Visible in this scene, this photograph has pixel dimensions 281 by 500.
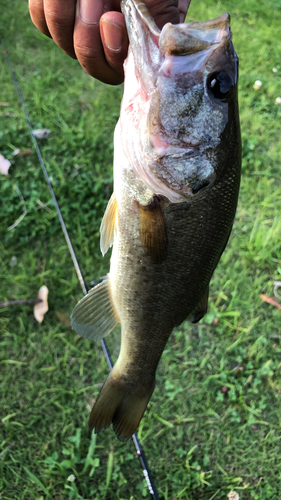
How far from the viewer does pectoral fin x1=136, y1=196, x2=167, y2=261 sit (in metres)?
1.24

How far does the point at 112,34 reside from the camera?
1.10 metres

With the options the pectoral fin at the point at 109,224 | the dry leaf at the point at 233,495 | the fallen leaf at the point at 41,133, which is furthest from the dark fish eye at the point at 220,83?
the fallen leaf at the point at 41,133

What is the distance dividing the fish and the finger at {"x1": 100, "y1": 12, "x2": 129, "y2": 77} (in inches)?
2.3

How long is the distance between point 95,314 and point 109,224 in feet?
1.46

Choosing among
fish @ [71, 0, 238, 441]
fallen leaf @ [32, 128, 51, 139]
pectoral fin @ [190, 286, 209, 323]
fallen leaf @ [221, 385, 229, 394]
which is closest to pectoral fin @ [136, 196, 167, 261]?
fish @ [71, 0, 238, 441]

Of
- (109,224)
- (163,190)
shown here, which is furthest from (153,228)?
(109,224)

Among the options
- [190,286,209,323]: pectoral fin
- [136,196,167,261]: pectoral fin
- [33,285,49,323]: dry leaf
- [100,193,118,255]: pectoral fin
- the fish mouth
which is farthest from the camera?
[33,285,49,323]: dry leaf

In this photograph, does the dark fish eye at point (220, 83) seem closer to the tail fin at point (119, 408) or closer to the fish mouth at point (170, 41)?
the fish mouth at point (170, 41)

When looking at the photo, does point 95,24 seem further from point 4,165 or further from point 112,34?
point 4,165

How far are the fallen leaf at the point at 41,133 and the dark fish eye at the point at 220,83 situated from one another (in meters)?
2.55

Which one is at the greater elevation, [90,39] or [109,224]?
[90,39]

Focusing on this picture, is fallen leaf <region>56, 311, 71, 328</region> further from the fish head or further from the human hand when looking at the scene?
the human hand

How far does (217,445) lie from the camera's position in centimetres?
239

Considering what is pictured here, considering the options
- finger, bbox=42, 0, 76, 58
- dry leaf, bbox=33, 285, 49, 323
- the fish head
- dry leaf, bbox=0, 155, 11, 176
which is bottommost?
dry leaf, bbox=33, 285, 49, 323
